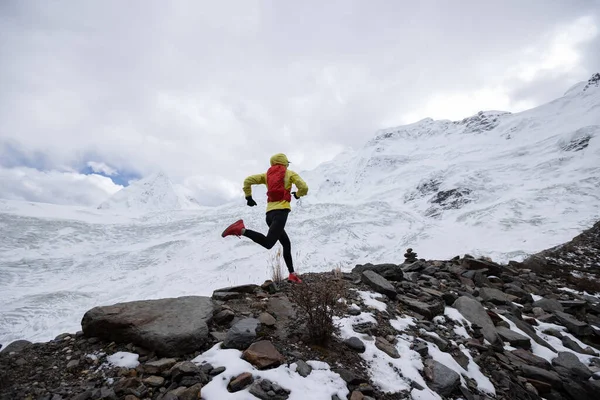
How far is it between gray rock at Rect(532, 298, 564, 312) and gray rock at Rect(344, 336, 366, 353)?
5493mm

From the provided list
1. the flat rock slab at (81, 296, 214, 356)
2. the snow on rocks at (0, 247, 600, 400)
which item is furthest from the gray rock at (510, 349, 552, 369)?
the flat rock slab at (81, 296, 214, 356)

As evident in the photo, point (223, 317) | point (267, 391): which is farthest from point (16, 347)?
point (267, 391)

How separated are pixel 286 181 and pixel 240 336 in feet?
9.60

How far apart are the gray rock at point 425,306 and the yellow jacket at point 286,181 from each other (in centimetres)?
268

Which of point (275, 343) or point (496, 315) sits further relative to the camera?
point (496, 315)

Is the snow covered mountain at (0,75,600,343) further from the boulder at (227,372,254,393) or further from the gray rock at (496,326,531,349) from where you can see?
the boulder at (227,372,254,393)

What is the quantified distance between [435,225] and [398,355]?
3816cm

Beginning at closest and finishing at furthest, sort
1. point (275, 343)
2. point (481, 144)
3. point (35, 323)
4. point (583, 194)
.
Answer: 1. point (275, 343)
2. point (35, 323)
3. point (583, 194)
4. point (481, 144)

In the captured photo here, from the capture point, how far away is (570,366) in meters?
4.20

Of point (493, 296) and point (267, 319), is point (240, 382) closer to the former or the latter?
point (267, 319)

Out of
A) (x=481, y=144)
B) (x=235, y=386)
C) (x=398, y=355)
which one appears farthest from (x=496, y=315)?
(x=481, y=144)

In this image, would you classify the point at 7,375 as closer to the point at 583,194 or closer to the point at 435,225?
the point at 435,225

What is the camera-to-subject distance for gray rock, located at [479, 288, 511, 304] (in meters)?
5.98

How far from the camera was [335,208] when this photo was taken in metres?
43.7
